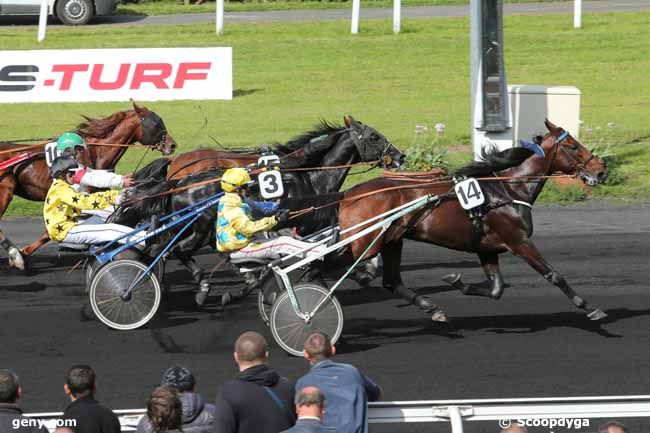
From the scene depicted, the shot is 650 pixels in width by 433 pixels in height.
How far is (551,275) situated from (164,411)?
196 inches

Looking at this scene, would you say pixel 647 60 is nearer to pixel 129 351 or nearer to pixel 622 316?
pixel 622 316

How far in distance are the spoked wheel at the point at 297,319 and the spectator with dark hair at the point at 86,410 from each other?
137 inches

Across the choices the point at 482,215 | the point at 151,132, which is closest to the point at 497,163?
the point at 482,215

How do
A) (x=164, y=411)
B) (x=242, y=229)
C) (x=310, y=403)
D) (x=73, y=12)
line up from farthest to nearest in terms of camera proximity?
(x=73, y=12), (x=242, y=229), (x=310, y=403), (x=164, y=411)

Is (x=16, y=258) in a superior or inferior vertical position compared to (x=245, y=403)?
inferior

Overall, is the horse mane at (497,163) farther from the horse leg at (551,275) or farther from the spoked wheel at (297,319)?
the spoked wheel at (297,319)

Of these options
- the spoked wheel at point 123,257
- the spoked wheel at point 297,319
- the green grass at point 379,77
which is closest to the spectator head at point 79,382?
the spoked wheel at point 297,319

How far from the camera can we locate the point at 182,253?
35.1 ft

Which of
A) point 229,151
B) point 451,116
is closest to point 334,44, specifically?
point 451,116

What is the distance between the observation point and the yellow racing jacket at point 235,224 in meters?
9.36

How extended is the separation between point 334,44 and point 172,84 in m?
5.75

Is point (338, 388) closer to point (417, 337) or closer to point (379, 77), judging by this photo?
point (417, 337)

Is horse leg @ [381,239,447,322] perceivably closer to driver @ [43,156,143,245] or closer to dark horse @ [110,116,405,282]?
dark horse @ [110,116,405,282]

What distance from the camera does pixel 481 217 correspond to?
9.76 m
